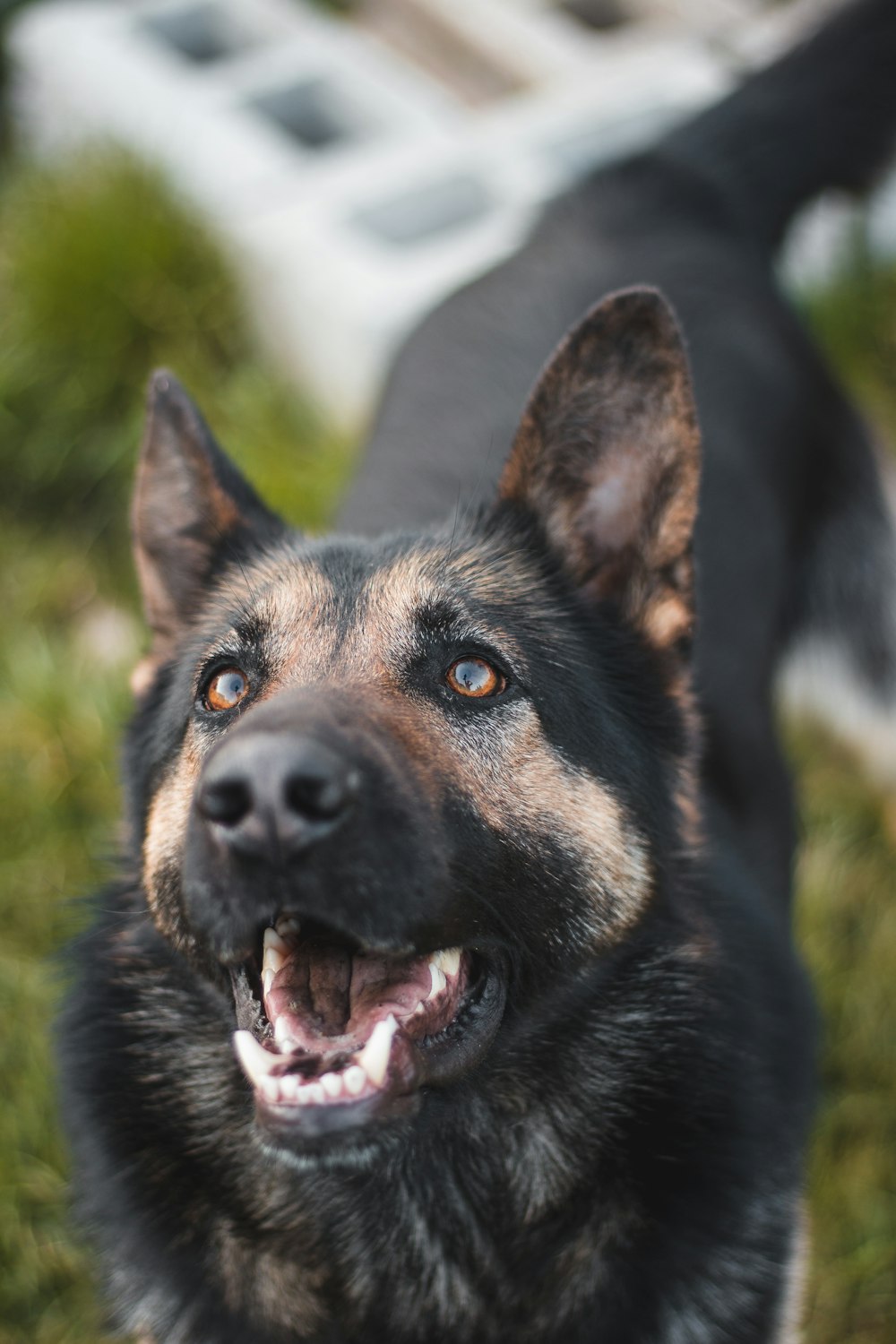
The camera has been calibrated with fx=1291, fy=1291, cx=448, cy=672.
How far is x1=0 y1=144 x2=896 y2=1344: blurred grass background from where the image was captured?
3275 mm

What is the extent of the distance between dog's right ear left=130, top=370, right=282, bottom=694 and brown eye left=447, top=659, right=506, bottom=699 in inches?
27.3

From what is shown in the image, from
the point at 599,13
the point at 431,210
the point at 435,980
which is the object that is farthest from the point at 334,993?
the point at 599,13

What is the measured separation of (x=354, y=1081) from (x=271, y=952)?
0.87 feet

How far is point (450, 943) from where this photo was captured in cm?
201

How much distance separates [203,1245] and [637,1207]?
2.58 ft

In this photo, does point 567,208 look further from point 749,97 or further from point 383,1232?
point 383,1232

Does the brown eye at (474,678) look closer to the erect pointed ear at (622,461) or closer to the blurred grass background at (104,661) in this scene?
the erect pointed ear at (622,461)

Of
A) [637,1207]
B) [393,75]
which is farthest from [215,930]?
[393,75]

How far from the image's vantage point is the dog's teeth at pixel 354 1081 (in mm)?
1920

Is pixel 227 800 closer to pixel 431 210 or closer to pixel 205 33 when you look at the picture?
pixel 431 210

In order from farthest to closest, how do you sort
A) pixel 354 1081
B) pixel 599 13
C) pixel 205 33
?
pixel 599 13 < pixel 205 33 < pixel 354 1081

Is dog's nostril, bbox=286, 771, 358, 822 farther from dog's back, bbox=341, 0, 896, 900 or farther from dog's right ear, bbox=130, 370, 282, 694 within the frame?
dog's back, bbox=341, 0, 896, 900

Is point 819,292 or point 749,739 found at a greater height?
point 819,292

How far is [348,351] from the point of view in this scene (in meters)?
5.09
